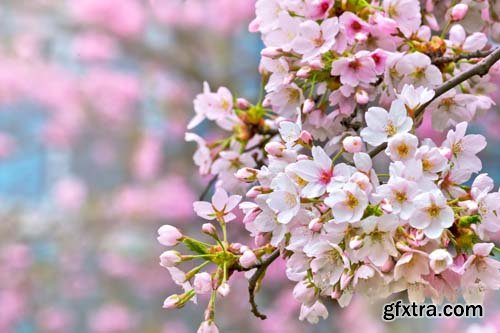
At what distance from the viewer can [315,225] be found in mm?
408

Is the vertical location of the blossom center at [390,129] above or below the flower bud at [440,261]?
above

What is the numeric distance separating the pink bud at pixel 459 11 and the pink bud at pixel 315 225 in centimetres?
22

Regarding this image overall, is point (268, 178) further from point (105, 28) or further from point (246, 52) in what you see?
point (105, 28)

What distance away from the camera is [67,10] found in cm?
197

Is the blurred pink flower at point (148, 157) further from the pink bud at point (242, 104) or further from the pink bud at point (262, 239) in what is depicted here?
the pink bud at point (262, 239)

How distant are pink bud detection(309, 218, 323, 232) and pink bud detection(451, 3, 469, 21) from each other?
216 millimetres

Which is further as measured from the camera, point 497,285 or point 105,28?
point 105,28

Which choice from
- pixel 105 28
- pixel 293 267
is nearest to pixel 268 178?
pixel 293 267

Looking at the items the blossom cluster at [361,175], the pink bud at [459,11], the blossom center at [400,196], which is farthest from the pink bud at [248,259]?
the pink bud at [459,11]

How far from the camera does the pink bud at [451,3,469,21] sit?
53cm

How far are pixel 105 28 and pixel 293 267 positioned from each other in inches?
63.5

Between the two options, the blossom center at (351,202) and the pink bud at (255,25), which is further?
the pink bud at (255,25)

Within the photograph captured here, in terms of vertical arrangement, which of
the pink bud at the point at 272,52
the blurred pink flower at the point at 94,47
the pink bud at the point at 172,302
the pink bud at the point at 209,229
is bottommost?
the blurred pink flower at the point at 94,47

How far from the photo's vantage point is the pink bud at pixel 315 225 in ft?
1.34
